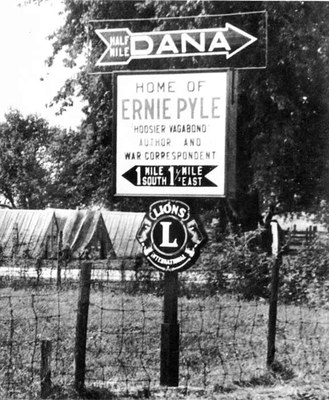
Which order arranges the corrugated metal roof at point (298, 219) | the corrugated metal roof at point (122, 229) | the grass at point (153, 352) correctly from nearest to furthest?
1. the grass at point (153, 352)
2. the corrugated metal roof at point (298, 219)
3. the corrugated metal roof at point (122, 229)

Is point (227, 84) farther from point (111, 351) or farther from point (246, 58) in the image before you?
point (246, 58)

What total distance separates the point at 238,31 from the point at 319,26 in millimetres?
9824

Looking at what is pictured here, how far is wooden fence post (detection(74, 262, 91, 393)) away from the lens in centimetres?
577

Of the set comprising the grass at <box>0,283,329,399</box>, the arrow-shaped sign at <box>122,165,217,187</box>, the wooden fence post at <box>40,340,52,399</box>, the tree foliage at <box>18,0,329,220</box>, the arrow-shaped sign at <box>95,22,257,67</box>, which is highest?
the tree foliage at <box>18,0,329,220</box>

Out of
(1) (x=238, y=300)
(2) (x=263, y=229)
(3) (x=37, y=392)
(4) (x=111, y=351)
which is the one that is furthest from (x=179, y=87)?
(2) (x=263, y=229)

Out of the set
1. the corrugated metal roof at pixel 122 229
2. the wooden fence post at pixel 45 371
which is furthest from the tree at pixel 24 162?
the wooden fence post at pixel 45 371

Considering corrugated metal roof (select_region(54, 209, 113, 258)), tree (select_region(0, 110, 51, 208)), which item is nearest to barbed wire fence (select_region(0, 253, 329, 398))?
corrugated metal roof (select_region(54, 209, 113, 258))

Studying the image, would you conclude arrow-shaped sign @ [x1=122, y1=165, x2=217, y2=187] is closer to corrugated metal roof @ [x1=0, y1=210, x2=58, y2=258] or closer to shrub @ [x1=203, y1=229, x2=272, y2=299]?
shrub @ [x1=203, y1=229, x2=272, y2=299]

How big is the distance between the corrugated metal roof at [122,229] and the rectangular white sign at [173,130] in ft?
61.5

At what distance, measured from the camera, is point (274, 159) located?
52.7ft

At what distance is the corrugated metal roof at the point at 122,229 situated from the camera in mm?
24781

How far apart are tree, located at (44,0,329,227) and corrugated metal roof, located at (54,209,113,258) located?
3.77 m

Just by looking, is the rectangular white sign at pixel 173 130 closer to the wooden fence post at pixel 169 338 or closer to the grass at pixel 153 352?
the wooden fence post at pixel 169 338

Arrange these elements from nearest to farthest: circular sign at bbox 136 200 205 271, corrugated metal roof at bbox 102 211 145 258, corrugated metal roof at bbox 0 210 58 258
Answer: circular sign at bbox 136 200 205 271
corrugated metal roof at bbox 0 210 58 258
corrugated metal roof at bbox 102 211 145 258
